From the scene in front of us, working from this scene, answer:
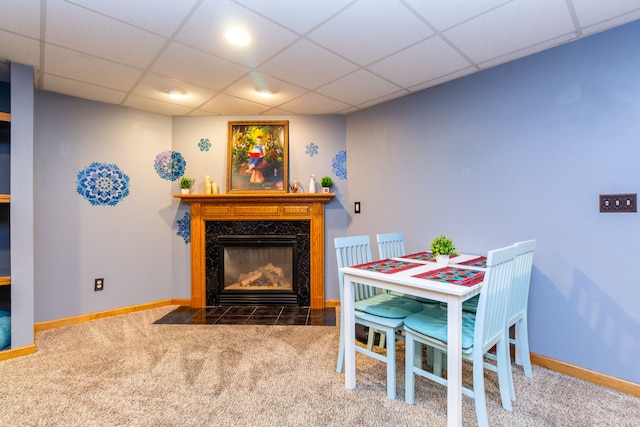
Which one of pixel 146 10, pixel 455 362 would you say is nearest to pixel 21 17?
pixel 146 10

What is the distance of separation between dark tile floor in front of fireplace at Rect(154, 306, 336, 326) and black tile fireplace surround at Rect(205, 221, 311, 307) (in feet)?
0.35

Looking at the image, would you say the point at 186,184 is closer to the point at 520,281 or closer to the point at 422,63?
the point at 422,63

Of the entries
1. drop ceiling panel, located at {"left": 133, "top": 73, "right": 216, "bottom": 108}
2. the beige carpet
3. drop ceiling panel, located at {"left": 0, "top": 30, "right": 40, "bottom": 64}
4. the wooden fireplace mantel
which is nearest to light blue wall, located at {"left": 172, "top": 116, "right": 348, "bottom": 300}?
the wooden fireplace mantel

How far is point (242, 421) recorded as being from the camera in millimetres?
1578

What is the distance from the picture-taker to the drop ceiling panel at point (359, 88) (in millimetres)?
2592

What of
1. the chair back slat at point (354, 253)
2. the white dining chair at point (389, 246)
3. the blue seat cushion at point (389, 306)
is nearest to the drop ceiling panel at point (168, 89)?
the chair back slat at point (354, 253)

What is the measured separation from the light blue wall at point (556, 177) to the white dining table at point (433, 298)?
26.6 inches

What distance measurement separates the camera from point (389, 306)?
Result: 6.58 feet

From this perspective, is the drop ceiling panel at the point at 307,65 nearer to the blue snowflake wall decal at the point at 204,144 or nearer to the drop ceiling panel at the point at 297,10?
the drop ceiling panel at the point at 297,10

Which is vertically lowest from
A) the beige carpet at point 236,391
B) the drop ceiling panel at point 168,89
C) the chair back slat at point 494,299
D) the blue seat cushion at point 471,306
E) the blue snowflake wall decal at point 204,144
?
the beige carpet at point 236,391

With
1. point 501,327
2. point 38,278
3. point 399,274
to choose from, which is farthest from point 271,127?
point 501,327

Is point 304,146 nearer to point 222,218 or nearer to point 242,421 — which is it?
point 222,218

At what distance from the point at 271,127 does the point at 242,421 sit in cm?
291

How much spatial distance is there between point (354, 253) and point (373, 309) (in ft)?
1.60
